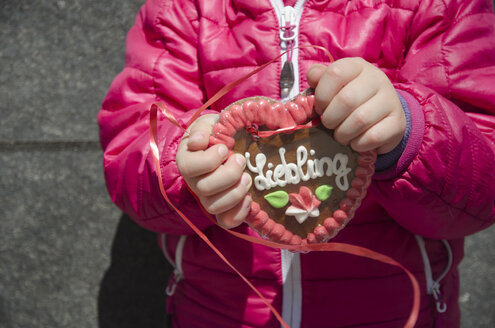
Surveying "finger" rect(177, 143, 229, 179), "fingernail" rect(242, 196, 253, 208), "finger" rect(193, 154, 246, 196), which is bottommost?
"fingernail" rect(242, 196, 253, 208)

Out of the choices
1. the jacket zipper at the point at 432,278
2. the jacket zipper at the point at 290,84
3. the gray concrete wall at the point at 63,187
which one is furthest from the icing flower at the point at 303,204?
the gray concrete wall at the point at 63,187

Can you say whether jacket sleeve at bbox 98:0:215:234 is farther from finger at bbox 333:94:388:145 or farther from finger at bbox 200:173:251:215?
finger at bbox 333:94:388:145

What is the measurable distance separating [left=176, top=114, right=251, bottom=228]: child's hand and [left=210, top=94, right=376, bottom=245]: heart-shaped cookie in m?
0.02

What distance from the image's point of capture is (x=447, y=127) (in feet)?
1.94

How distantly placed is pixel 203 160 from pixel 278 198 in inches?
4.8

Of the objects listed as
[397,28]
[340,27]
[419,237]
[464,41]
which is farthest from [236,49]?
[419,237]

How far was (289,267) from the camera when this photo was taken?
75cm

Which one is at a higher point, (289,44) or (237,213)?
(289,44)

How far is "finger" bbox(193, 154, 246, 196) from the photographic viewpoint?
19.9 inches

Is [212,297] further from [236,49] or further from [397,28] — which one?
[397,28]

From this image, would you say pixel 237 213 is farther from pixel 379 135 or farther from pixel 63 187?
pixel 63 187

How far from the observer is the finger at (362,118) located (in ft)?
1.64

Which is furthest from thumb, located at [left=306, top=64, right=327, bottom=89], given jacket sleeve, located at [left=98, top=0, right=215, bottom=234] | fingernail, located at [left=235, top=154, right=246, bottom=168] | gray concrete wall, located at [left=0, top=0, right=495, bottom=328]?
gray concrete wall, located at [left=0, top=0, right=495, bottom=328]

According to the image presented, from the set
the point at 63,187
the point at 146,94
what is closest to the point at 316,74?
the point at 146,94
